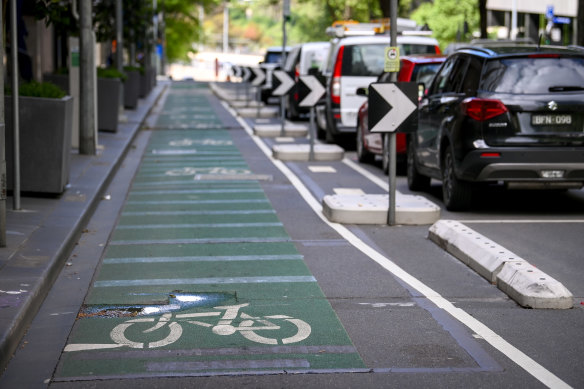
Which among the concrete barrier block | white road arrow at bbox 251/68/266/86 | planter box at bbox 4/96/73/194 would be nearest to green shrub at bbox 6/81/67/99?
planter box at bbox 4/96/73/194

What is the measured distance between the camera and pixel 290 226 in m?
11.6

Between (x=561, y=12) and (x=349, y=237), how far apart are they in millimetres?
58201

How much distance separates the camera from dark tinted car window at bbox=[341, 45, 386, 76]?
68.6 feet

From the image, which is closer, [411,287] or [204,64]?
[411,287]

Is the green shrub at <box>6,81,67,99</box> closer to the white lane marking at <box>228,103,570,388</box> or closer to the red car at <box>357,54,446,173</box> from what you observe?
the white lane marking at <box>228,103,570,388</box>

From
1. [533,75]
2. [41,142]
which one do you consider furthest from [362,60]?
[41,142]

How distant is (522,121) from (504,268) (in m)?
3.79

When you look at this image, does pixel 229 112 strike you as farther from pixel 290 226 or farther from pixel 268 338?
pixel 268 338

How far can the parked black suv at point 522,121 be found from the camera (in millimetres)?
11852

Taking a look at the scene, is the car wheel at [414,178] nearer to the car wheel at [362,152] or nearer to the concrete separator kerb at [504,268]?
the car wheel at [362,152]

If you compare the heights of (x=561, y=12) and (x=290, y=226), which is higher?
(x=561, y=12)

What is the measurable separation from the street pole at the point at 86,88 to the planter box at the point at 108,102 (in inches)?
196

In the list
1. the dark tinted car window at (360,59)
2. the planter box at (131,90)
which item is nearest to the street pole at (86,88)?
the dark tinted car window at (360,59)

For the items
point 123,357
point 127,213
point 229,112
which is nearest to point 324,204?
point 127,213
